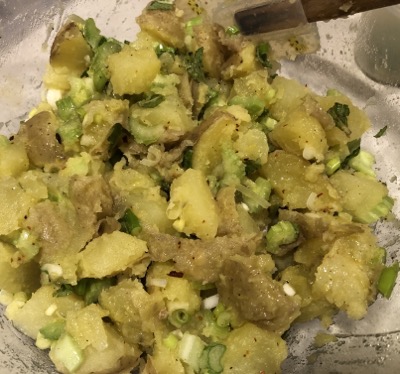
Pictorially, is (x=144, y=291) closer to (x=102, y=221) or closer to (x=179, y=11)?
(x=102, y=221)

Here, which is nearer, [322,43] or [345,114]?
[345,114]

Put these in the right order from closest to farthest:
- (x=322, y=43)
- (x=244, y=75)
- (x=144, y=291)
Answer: (x=144, y=291) → (x=244, y=75) → (x=322, y=43)

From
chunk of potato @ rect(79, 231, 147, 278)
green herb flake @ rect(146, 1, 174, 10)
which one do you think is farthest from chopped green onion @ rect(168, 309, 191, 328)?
green herb flake @ rect(146, 1, 174, 10)

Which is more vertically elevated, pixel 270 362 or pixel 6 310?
pixel 6 310

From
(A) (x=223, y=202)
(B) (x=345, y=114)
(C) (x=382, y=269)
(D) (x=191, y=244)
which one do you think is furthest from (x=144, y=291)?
(B) (x=345, y=114)

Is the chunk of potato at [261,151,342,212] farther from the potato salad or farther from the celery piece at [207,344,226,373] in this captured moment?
the celery piece at [207,344,226,373]

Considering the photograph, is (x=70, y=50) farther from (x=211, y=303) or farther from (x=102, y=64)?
(x=211, y=303)

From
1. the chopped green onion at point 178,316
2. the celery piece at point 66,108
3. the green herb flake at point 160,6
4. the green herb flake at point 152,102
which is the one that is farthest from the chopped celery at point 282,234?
the green herb flake at point 160,6
